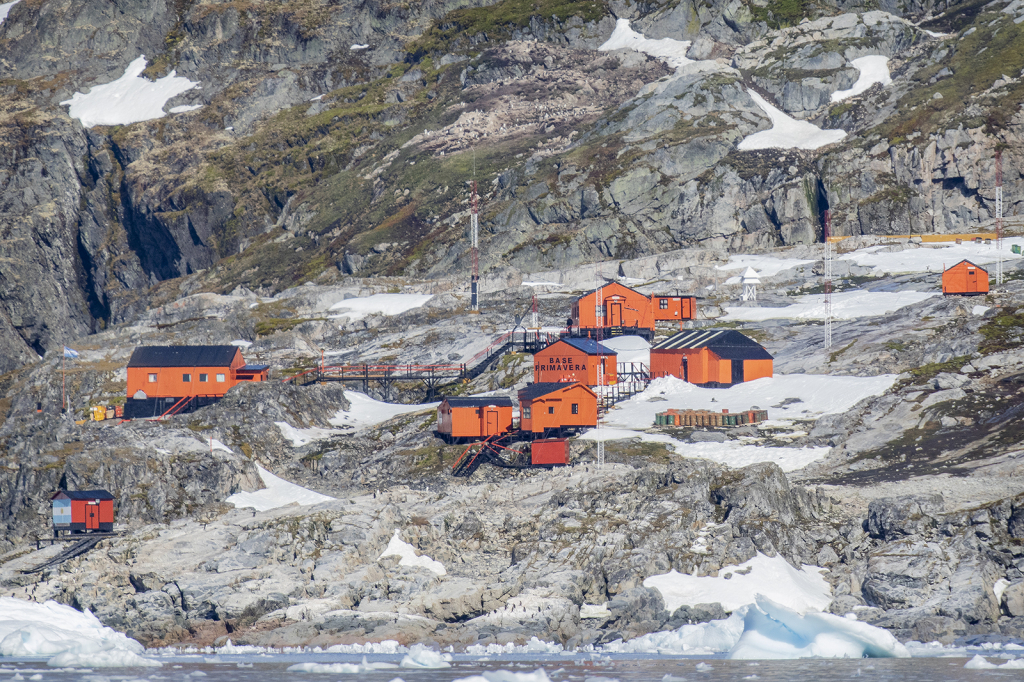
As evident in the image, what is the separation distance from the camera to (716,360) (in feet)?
302

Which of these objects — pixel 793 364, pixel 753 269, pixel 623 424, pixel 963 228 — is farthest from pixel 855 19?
pixel 623 424

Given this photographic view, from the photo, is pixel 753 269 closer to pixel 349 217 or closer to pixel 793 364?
pixel 793 364

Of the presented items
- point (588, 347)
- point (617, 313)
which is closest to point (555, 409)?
point (588, 347)

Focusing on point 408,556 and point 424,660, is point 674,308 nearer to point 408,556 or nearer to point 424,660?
point 408,556

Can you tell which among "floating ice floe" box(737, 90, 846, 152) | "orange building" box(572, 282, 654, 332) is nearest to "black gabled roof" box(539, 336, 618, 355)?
"orange building" box(572, 282, 654, 332)

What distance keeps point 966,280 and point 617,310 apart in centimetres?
2920

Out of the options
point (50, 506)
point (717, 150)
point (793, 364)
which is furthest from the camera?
point (717, 150)

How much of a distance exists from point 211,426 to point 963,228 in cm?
9661

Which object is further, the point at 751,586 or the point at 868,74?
the point at 868,74

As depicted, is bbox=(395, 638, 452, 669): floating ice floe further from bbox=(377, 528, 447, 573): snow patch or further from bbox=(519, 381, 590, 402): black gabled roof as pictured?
bbox=(519, 381, 590, 402): black gabled roof

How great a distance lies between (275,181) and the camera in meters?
196

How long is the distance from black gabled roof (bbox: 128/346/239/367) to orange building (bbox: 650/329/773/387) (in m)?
32.4

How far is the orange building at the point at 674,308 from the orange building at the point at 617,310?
11.9 ft

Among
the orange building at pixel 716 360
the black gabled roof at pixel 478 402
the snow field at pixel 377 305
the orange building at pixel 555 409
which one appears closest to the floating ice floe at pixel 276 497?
the black gabled roof at pixel 478 402
